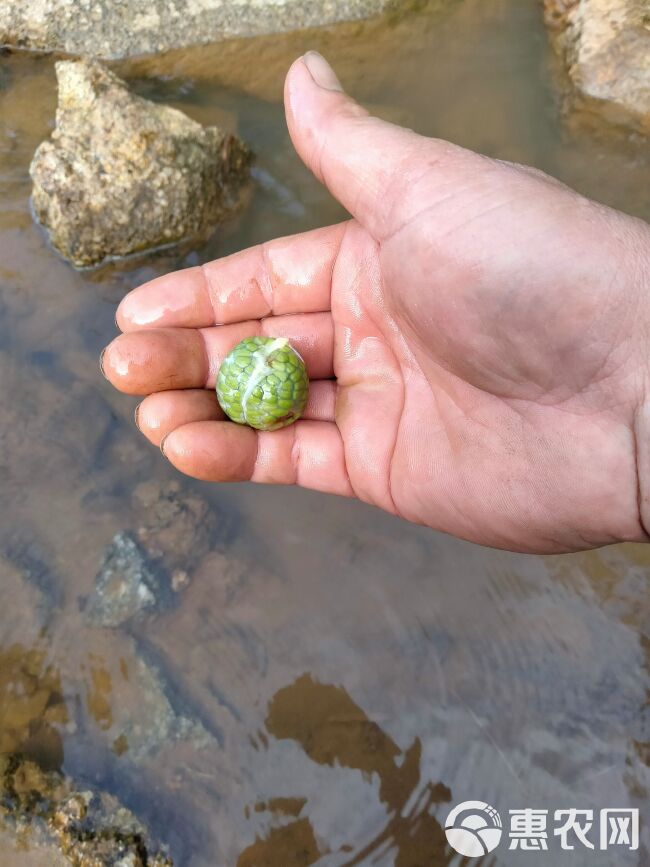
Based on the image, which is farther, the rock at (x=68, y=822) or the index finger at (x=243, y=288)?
the index finger at (x=243, y=288)

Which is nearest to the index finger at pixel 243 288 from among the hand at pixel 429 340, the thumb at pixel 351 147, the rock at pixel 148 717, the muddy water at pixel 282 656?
the hand at pixel 429 340

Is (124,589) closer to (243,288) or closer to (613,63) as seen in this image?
(243,288)

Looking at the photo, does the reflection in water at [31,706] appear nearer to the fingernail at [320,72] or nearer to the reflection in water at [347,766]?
the reflection in water at [347,766]

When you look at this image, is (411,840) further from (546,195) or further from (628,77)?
(628,77)

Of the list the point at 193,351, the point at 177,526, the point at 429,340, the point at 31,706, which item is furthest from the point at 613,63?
the point at 31,706

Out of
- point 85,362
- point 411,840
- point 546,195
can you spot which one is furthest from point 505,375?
point 85,362

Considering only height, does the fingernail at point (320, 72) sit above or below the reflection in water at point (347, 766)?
above

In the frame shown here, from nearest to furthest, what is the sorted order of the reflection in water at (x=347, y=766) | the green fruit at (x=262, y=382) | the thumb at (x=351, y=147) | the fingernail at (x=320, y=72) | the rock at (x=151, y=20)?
the thumb at (x=351, y=147)
the fingernail at (x=320, y=72)
the green fruit at (x=262, y=382)
the reflection in water at (x=347, y=766)
the rock at (x=151, y=20)

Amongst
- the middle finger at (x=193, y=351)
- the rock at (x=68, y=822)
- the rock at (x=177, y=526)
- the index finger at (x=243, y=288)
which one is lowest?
the rock at (x=68, y=822)
